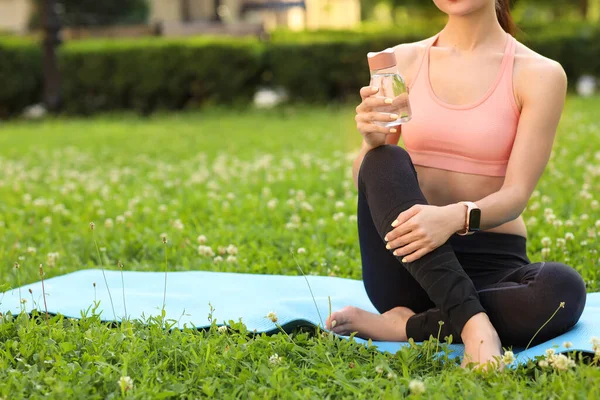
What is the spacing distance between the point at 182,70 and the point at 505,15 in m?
11.6

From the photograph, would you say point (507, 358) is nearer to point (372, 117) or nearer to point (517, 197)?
point (517, 197)

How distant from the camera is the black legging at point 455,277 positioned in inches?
106

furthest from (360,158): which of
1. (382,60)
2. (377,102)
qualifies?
(382,60)

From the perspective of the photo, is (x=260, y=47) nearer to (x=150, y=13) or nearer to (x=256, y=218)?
(x=256, y=218)

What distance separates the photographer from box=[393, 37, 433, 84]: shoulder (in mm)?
3191

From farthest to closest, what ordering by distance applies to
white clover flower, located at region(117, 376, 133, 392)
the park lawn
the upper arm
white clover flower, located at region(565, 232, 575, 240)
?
white clover flower, located at region(565, 232, 575, 240) → the upper arm → the park lawn → white clover flower, located at region(117, 376, 133, 392)

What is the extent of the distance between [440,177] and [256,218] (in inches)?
102

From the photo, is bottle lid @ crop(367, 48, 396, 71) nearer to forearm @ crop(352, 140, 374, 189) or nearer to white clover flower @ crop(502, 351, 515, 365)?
forearm @ crop(352, 140, 374, 189)

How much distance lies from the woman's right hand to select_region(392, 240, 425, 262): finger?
42cm

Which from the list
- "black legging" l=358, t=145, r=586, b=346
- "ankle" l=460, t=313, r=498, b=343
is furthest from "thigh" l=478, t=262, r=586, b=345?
"ankle" l=460, t=313, r=498, b=343

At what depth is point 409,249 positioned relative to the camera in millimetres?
2688

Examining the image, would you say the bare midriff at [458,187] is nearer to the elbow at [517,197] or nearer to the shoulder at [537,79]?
the elbow at [517,197]

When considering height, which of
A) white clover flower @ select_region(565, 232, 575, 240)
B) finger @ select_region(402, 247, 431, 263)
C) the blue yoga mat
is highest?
finger @ select_region(402, 247, 431, 263)

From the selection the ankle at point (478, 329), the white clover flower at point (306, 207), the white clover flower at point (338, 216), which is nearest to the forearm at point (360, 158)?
the ankle at point (478, 329)
